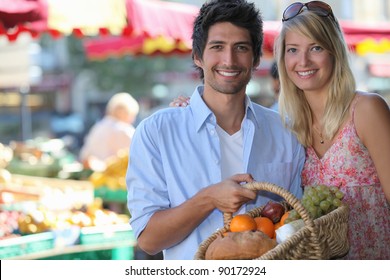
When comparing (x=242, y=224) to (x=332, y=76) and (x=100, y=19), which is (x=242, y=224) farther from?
(x=100, y=19)

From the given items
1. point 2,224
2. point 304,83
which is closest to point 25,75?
point 2,224

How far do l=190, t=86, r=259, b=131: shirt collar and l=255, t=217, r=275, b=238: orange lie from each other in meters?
0.48

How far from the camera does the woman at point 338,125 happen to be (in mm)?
2928

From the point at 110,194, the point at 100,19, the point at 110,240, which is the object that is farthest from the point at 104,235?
the point at 110,194

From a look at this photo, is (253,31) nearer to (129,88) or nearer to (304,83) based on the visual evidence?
(304,83)

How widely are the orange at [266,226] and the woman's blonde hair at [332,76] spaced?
601mm

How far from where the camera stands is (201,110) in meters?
2.84

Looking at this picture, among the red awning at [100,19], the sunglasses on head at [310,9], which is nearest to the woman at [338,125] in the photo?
the sunglasses on head at [310,9]

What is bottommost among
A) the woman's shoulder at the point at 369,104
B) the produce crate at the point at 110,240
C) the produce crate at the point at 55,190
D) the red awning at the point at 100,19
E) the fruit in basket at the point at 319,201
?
the produce crate at the point at 55,190

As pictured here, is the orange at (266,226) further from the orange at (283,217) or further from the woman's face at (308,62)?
the woman's face at (308,62)

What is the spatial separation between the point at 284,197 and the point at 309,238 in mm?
162

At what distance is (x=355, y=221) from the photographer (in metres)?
2.94

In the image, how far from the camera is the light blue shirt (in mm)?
2746
